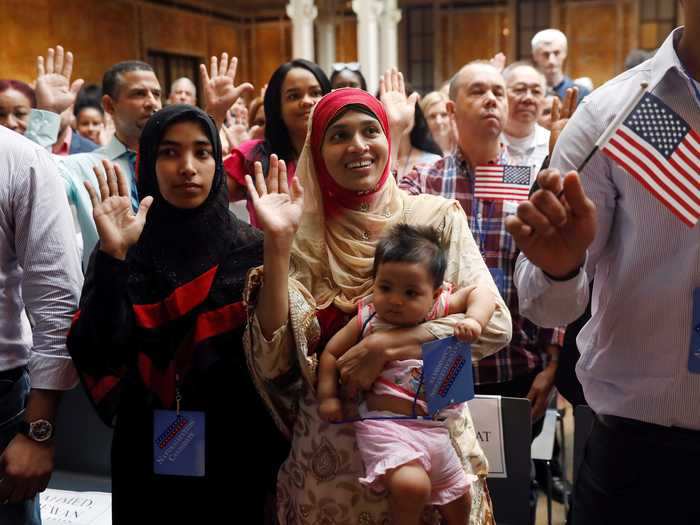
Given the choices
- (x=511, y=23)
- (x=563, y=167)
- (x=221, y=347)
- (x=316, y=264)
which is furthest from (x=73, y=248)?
(x=511, y=23)

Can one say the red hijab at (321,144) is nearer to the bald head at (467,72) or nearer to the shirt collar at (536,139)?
the bald head at (467,72)

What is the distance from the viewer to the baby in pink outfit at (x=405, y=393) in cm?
193

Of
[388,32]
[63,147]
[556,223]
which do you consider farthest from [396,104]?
[388,32]

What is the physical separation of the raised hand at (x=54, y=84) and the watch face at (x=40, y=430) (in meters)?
2.15

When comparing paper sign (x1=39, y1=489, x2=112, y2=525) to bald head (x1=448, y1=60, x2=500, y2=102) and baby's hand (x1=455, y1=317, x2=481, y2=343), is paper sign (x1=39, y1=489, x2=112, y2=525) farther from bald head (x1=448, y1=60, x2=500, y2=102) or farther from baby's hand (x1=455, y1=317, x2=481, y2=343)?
bald head (x1=448, y1=60, x2=500, y2=102)

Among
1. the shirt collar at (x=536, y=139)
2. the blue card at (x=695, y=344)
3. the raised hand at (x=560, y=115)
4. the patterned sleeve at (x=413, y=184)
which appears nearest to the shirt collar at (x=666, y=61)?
the blue card at (x=695, y=344)

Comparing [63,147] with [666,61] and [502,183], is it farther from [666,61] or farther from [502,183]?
[666,61]

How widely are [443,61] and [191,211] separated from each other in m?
17.5

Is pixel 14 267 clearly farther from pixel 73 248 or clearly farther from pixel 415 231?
pixel 415 231

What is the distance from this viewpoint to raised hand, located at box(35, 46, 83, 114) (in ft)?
12.5

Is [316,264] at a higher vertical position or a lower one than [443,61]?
lower

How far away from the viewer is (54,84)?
386cm

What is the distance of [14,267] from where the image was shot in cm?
225

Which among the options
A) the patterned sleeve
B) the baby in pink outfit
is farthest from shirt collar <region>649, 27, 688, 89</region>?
the patterned sleeve
